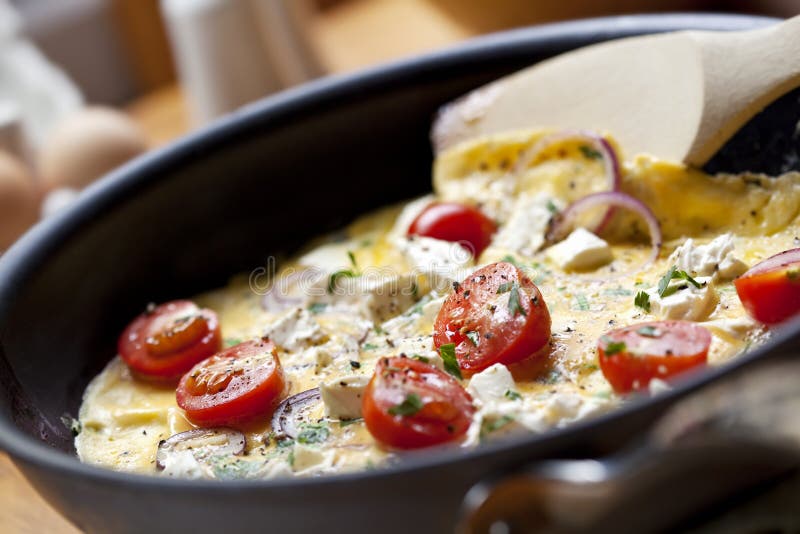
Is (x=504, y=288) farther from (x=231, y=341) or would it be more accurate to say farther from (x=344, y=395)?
(x=231, y=341)

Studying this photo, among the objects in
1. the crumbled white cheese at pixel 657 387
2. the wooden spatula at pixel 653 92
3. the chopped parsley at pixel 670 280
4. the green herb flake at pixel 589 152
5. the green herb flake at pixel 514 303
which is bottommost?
the chopped parsley at pixel 670 280

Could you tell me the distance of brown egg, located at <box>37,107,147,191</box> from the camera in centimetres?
439

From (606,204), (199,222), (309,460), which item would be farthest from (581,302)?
(199,222)

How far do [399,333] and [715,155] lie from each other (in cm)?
106

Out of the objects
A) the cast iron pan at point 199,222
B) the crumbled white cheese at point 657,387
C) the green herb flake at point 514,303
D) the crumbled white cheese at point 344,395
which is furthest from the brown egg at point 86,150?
the crumbled white cheese at point 657,387

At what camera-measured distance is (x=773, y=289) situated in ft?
7.08

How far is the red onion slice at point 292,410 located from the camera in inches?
92.9

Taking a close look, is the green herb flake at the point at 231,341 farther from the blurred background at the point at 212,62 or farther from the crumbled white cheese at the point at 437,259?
the blurred background at the point at 212,62

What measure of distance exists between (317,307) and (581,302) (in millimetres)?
851

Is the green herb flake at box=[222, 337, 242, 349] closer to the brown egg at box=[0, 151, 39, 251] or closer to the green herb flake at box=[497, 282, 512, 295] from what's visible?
the green herb flake at box=[497, 282, 512, 295]

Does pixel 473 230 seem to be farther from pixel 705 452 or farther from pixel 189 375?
pixel 705 452

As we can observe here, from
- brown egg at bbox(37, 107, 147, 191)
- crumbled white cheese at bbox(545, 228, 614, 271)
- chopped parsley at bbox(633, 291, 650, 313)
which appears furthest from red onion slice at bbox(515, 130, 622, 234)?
brown egg at bbox(37, 107, 147, 191)

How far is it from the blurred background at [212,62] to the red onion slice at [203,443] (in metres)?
1.58

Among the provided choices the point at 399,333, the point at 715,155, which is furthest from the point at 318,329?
the point at 715,155
